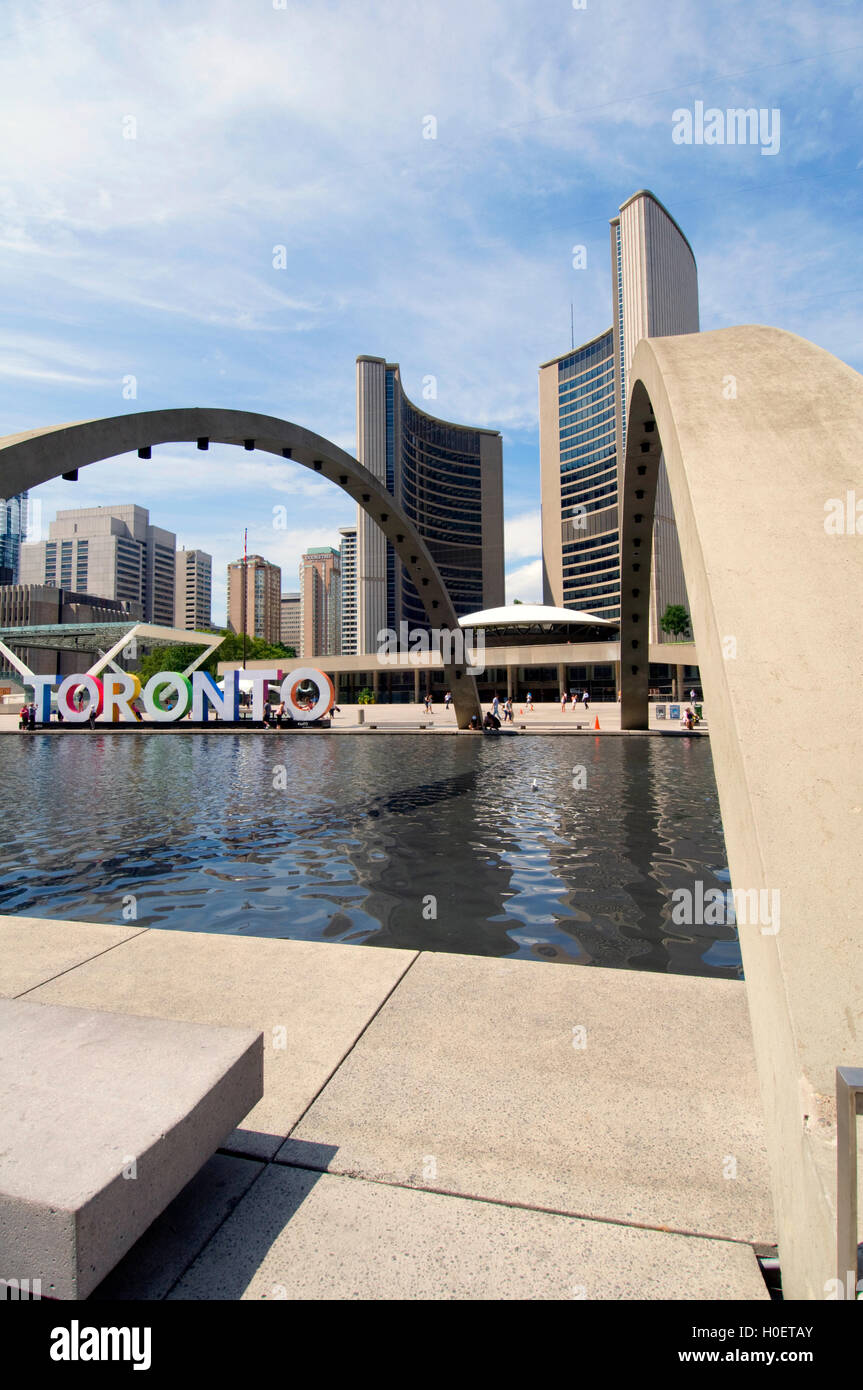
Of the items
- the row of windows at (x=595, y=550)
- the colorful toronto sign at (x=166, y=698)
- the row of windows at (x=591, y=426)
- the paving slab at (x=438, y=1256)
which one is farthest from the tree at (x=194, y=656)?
the paving slab at (x=438, y=1256)

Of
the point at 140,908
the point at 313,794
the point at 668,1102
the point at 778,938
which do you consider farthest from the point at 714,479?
the point at 313,794

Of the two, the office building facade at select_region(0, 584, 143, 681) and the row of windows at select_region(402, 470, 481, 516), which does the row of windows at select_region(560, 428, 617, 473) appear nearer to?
the row of windows at select_region(402, 470, 481, 516)

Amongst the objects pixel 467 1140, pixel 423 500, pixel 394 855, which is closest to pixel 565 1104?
pixel 467 1140

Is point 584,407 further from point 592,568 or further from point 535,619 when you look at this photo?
point 535,619

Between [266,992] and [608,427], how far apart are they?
A: 153 metres

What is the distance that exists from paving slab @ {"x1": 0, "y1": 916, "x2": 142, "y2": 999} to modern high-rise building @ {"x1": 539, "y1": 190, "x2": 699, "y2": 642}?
4913 inches

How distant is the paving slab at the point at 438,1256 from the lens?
2.17 metres

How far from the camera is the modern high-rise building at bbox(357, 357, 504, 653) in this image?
463 ft

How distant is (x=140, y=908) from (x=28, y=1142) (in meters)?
6.13

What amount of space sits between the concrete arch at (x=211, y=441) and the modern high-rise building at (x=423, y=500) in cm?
10627

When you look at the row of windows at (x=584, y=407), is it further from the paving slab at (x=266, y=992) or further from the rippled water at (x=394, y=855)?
the paving slab at (x=266, y=992)

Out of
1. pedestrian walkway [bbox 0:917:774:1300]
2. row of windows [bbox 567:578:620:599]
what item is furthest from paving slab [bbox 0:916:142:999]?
row of windows [bbox 567:578:620:599]
